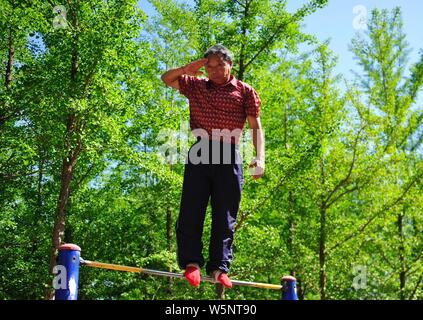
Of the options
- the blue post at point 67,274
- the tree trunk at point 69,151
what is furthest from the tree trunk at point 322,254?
the blue post at point 67,274

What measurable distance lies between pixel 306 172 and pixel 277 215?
437 cm

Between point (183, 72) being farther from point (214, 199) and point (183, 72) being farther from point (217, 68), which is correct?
point (214, 199)

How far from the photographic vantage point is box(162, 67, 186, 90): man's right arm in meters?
3.64

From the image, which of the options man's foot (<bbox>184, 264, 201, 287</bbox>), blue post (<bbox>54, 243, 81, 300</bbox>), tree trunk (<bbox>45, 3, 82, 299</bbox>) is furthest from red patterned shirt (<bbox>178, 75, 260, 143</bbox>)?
tree trunk (<bbox>45, 3, 82, 299</bbox>)

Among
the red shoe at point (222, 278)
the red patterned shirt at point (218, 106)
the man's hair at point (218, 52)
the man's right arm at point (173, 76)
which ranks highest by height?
the man's hair at point (218, 52)

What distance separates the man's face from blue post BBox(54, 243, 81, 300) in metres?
1.66

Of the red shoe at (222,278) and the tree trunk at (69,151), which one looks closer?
the red shoe at (222,278)

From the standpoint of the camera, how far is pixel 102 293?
56.1 feet

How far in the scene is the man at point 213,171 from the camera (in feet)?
11.8

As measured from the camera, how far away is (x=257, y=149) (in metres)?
3.81

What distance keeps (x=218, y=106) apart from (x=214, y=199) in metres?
0.72

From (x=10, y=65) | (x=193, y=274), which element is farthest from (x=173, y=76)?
(x=10, y=65)

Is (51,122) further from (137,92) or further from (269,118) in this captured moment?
(269,118)

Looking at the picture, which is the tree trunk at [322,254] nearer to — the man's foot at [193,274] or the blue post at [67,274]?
the man's foot at [193,274]
